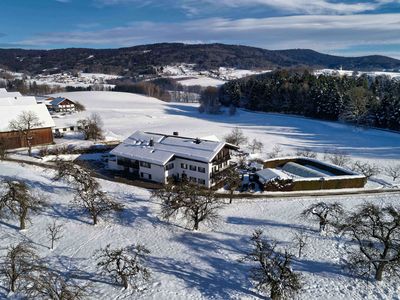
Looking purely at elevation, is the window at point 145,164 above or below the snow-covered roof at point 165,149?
below

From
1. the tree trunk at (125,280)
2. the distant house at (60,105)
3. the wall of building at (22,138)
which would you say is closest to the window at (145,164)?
the tree trunk at (125,280)

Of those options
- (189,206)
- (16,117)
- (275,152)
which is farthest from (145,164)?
(275,152)

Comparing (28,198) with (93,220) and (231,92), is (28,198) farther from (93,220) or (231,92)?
(231,92)

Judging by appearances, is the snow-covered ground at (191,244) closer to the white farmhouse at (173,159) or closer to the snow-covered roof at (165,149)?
the white farmhouse at (173,159)

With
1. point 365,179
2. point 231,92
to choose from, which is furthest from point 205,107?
point 365,179

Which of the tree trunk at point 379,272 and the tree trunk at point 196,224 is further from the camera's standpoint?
the tree trunk at point 196,224

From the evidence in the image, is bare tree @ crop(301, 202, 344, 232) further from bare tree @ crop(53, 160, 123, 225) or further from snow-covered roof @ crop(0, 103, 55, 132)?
snow-covered roof @ crop(0, 103, 55, 132)

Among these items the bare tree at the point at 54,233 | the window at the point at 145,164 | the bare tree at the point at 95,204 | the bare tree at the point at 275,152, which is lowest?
the bare tree at the point at 54,233
